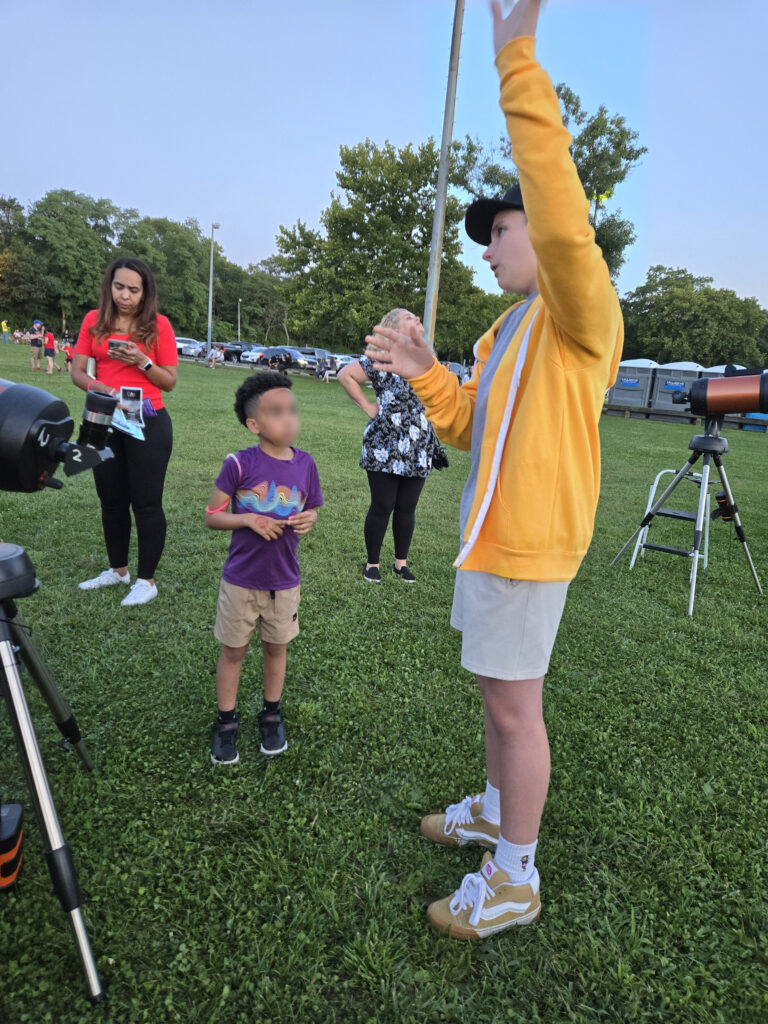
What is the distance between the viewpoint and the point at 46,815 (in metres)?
1.45

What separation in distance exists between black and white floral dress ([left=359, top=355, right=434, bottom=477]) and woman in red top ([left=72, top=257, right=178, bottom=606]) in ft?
4.74

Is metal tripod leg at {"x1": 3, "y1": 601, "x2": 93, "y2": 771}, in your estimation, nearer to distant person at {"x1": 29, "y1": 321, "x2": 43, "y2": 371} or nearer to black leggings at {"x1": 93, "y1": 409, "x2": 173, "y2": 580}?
black leggings at {"x1": 93, "y1": 409, "x2": 173, "y2": 580}

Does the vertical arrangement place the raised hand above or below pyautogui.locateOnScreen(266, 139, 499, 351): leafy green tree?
→ below

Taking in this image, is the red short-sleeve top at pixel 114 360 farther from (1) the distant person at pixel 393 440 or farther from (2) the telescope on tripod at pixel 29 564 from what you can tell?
(2) the telescope on tripod at pixel 29 564

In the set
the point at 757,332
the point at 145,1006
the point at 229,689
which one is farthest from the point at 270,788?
the point at 757,332

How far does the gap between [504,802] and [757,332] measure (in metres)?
54.5

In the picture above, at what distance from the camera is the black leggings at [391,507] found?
4492mm

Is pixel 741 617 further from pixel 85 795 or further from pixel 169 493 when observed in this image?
pixel 169 493

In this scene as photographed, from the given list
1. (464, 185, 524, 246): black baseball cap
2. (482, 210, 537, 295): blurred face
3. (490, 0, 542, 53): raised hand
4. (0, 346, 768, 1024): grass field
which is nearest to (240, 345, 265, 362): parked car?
(0, 346, 768, 1024): grass field

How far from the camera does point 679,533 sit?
6.90 m

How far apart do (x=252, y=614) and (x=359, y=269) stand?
28839mm

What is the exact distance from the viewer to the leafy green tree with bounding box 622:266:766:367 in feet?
145

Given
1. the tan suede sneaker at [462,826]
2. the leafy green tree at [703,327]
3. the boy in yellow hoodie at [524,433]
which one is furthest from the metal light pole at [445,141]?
the leafy green tree at [703,327]

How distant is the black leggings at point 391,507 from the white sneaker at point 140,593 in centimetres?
164
